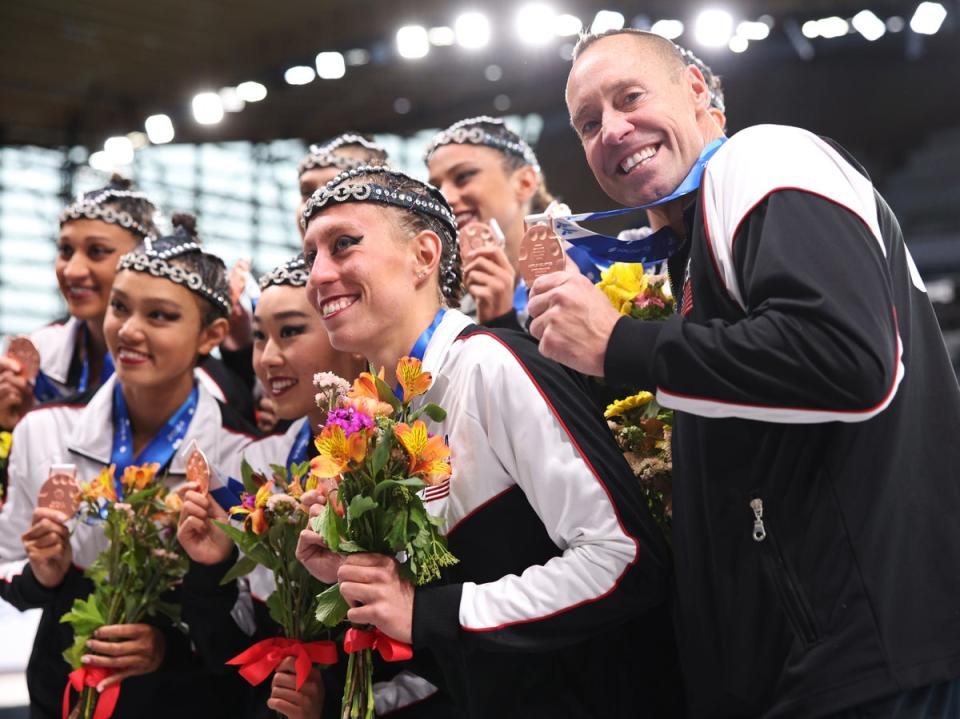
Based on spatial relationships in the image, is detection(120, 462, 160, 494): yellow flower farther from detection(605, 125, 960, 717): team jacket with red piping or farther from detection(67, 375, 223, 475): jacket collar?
detection(605, 125, 960, 717): team jacket with red piping

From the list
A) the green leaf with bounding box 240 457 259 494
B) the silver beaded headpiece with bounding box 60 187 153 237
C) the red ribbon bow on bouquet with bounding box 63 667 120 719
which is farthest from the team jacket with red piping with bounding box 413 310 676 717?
the silver beaded headpiece with bounding box 60 187 153 237

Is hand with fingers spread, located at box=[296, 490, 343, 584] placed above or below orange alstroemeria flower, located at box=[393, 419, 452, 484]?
below

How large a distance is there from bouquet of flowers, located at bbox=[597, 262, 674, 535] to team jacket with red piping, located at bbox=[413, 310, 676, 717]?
19 cm

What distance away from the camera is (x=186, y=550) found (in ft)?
9.21

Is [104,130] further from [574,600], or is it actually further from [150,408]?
[574,600]

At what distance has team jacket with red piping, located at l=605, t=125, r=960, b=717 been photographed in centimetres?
159

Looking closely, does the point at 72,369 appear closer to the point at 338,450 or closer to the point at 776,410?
the point at 338,450

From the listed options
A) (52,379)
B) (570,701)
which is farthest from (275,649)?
(52,379)

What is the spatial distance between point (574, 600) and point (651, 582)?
16 centimetres

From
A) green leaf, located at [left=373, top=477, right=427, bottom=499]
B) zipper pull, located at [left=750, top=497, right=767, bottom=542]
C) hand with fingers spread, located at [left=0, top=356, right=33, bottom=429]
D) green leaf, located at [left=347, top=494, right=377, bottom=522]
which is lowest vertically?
zipper pull, located at [left=750, top=497, right=767, bottom=542]

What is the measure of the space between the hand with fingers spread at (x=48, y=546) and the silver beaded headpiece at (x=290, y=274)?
0.91 m

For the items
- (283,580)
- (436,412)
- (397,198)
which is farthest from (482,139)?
(436,412)

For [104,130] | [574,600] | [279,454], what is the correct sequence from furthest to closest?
[104,130] < [279,454] < [574,600]

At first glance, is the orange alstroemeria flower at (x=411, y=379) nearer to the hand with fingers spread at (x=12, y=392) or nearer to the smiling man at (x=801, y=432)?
the smiling man at (x=801, y=432)
